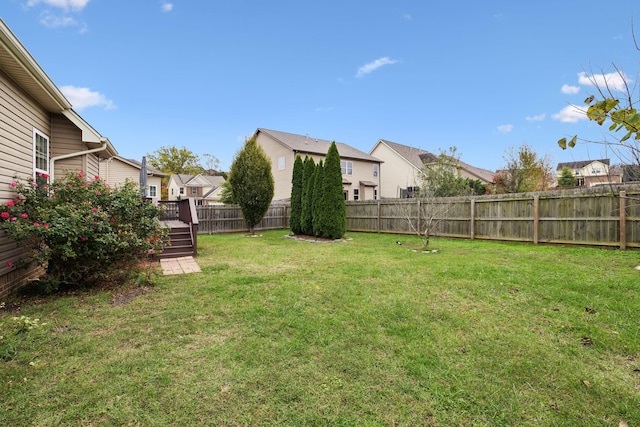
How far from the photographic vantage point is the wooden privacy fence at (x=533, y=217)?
26.9ft

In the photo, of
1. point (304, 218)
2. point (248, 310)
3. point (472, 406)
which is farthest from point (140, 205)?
point (304, 218)

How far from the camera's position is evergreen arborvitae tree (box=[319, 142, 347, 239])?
37.9 feet

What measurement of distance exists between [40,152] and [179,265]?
3.55 metres

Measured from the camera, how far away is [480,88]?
575 inches

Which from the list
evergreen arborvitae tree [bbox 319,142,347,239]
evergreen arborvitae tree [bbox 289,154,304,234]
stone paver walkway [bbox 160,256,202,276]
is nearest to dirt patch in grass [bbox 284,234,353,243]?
evergreen arborvitae tree [bbox 319,142,347,239]

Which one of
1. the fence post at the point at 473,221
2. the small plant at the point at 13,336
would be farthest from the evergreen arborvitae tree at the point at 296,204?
the small plant at the point at 13,336

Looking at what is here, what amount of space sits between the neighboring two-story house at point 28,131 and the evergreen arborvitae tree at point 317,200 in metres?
7.06

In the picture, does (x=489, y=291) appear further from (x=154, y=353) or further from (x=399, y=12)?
(x=399, y=12)

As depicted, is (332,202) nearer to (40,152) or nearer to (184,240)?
(184,240)

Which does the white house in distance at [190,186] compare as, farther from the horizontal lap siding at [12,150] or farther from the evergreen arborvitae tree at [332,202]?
the horizontal lap siding at [12,150]

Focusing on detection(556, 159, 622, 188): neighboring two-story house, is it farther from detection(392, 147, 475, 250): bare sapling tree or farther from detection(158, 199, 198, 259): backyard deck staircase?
detection(158, 199, 198, 259): backyard deck staircase

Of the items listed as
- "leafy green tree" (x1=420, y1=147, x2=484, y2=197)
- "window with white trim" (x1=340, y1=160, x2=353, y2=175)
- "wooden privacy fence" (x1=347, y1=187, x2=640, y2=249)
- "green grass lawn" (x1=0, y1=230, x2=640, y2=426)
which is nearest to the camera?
"green grass lawn" (x1=0, y1=230, x2=640, y2=426)

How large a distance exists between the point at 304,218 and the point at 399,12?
9013 millimetres

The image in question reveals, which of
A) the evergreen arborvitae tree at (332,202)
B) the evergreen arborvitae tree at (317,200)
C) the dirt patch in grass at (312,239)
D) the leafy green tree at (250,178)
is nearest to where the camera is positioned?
the dirt patch in grass at (312,239)
